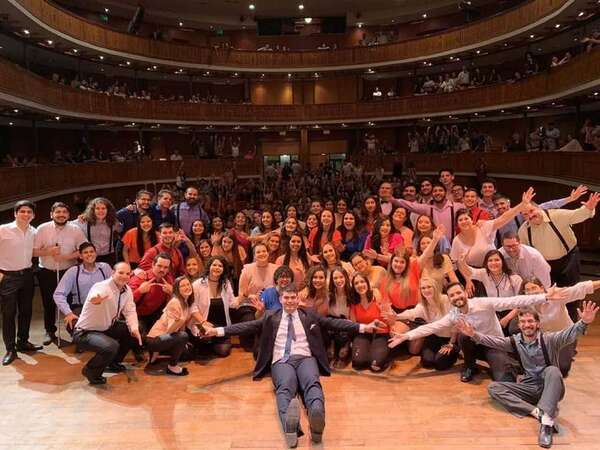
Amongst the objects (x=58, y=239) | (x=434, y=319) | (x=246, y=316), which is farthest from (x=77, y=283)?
(x=434, y=319)

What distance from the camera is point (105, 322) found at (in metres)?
5.78

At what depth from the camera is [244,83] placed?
91.6 feet

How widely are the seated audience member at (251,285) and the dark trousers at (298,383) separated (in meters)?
1.45

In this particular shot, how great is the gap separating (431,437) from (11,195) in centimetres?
1204

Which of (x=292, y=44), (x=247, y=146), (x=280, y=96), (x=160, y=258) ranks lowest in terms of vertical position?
(x=160, y=258)

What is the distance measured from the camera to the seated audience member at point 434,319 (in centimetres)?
586

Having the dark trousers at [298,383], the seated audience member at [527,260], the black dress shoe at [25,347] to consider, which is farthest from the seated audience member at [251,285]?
the seated audience member at [527,260]

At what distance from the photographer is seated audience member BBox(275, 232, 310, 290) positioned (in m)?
6.84

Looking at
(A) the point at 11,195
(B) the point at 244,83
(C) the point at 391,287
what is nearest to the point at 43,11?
(A) the point at 11,195

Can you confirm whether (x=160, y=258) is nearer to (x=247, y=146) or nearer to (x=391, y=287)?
(x=391, y=287)

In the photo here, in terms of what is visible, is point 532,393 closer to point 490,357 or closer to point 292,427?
point 490,357

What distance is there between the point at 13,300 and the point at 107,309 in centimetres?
150

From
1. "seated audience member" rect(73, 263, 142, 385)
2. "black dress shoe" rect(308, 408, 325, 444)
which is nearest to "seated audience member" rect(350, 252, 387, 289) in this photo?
"black dress shoe" rect(308, 408, 325, 444)

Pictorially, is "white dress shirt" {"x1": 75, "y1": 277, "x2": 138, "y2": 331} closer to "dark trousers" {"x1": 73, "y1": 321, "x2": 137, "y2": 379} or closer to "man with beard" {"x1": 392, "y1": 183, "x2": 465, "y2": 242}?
"dark trousers" {"x1": 73, "y1": 321, "x2": 137, "y2": 379}
